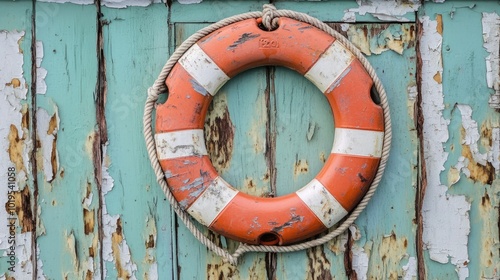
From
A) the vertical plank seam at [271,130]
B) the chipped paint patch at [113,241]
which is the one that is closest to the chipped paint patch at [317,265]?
the vertical plank seam at [271,130]

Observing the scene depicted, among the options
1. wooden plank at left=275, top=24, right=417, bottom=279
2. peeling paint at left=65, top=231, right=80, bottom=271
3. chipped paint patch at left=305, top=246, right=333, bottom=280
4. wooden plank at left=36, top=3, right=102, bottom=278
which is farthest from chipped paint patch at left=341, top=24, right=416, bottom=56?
peeling paint at left=65, top=231, right=80, bottom=271

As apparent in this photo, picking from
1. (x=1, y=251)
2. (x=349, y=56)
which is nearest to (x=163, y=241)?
(x=1, y=251)

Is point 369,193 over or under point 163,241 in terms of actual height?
over

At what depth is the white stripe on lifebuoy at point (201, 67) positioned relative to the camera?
5.41 feet

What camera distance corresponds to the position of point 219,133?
1.73 m

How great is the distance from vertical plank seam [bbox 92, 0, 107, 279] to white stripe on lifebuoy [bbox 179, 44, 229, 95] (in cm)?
22

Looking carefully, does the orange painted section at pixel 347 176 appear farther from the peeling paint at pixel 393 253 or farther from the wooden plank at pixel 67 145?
the wooden plank at pixel 67 145

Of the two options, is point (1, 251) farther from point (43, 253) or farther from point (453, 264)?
point (453, 264)

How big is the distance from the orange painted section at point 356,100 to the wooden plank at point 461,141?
0.54 feet

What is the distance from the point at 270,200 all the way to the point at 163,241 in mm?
299

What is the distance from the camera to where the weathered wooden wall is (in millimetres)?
1719

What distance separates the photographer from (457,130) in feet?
5.66

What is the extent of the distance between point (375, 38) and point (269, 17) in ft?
0.90

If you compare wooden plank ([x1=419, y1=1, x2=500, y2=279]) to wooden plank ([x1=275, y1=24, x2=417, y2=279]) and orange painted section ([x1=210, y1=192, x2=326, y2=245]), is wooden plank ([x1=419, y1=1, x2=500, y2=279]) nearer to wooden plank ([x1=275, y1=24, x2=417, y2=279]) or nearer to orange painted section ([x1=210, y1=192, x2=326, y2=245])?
wooden plank ([x1=275, y1=24, x2=417, y2=279])
